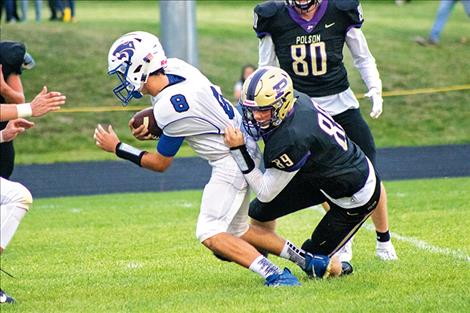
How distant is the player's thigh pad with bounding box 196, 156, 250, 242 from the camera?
6234mm

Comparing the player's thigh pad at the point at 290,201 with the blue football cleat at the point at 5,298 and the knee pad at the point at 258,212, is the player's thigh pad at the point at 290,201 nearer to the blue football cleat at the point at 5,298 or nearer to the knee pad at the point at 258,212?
the knee pad at the point at 258,212

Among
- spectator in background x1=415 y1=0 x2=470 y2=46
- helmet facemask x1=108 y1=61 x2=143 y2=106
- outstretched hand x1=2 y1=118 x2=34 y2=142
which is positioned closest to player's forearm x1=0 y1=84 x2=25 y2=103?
outstretched hand x1=2 y1=118 x2=34 y2=142

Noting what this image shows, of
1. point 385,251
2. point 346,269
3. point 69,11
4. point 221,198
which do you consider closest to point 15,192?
point 221,198

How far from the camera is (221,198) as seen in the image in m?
6.24

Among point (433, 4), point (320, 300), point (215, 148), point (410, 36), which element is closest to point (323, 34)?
point (215, 148)

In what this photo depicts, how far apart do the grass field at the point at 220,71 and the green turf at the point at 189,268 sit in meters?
5.71

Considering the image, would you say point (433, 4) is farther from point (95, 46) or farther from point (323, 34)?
point (323, 34)

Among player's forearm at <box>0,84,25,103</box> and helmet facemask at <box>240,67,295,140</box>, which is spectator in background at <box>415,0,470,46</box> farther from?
helmet facemask at <box>240,67,295,140</box>

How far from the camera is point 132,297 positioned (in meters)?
6.27

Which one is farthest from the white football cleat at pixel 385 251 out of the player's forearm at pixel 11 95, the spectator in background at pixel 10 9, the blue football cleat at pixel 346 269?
the spectator in background at pixel 10 9

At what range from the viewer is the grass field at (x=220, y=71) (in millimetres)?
17203

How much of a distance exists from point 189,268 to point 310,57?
161 cm

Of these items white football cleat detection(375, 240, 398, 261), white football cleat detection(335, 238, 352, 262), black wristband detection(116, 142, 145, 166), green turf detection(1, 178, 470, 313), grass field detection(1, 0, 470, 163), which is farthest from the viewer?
grass field detection(1, 0, 470, 163)

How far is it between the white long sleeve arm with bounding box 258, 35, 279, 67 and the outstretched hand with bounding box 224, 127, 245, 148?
1383 millimetres
